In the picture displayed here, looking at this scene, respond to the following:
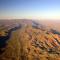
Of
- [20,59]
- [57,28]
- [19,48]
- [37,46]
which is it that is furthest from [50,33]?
[20,59]

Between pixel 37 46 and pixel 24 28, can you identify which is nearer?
pixel 37 46

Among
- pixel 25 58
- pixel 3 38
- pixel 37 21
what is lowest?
pixel 25 58

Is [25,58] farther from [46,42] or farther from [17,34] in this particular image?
[17,34]

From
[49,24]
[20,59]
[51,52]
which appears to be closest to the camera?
[20,59]

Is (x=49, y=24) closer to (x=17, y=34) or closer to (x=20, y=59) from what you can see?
(x=17, y=34)

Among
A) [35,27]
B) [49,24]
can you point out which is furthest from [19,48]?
[49,24]

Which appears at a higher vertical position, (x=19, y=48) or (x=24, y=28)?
(x=24, y=28)

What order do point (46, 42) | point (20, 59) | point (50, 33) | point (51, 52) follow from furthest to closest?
point (50, 33) → point (46, 42) → point (51, 52) → point (20, 59)
